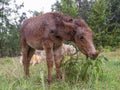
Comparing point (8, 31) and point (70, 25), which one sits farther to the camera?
point (8, 31)

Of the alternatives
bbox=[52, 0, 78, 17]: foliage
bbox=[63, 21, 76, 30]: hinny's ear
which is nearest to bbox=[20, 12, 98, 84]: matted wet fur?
bbox=[63, 21, 76, 30]: hinny's ear

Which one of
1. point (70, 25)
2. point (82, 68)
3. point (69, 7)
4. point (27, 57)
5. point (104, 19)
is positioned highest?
point (69, 7)

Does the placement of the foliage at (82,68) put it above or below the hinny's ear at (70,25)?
below

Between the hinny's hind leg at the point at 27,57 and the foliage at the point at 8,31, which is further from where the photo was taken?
the foliage at the point at 8,31

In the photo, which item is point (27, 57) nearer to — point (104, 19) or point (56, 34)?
point (56, 34)

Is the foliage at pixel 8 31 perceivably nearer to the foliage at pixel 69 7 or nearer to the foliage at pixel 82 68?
the foliage at pixel 69 7


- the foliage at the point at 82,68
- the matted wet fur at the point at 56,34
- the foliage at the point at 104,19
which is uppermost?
the foliage at the point at 104,19

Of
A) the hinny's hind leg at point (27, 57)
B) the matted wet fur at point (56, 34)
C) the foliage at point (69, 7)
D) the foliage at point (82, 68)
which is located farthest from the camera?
the foliage at point (69, 7)

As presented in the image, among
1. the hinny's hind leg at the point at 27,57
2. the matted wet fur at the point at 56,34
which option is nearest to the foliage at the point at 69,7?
the hinny's hind leg at the point at 27,57

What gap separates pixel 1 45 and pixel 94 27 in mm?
10341

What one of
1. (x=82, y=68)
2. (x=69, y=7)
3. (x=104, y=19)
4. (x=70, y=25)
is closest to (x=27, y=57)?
(x=82, y=68)

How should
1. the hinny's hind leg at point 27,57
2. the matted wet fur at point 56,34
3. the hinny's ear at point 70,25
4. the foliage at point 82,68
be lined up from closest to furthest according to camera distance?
the matted wet fur at point 56,34 → the hinny's ear at point 70,25 → the foliage at point 82,68 → the hinny's hind leg at point 27,57

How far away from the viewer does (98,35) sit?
34406 millimetres

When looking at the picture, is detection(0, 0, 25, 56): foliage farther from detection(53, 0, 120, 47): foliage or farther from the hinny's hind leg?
the hinny's hind leg
